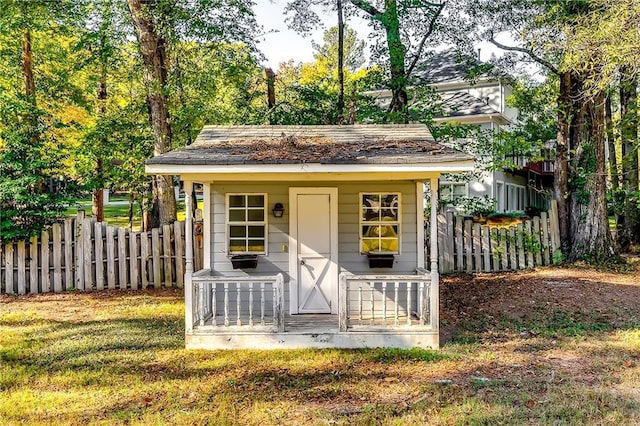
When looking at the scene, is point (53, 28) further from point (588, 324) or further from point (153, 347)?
point (588, 324)

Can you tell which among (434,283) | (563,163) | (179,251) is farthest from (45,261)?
(563,163)

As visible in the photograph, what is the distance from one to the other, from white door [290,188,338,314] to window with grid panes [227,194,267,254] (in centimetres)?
50

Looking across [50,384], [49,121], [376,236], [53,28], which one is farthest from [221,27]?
[50,384]

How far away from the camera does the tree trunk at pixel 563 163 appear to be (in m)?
12.3

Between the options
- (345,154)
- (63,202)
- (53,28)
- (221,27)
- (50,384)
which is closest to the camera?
(50,384)

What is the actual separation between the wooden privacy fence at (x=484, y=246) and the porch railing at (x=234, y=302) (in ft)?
19.1

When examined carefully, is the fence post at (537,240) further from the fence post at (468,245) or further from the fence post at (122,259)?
the fence post at (122,259)

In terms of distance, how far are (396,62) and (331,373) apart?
31.1 feet

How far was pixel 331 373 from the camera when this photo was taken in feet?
17.9

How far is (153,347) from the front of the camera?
6508 millimetres

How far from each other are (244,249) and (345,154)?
233cm

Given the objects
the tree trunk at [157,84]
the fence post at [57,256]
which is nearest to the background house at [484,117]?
the tree trunk at [157,84]

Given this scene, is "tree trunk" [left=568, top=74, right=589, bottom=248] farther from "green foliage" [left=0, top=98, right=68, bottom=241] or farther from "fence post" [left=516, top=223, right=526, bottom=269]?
"green foliage" [left=0, top=98, right=68, bottom=241]

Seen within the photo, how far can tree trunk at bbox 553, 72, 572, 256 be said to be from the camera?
12336mm
